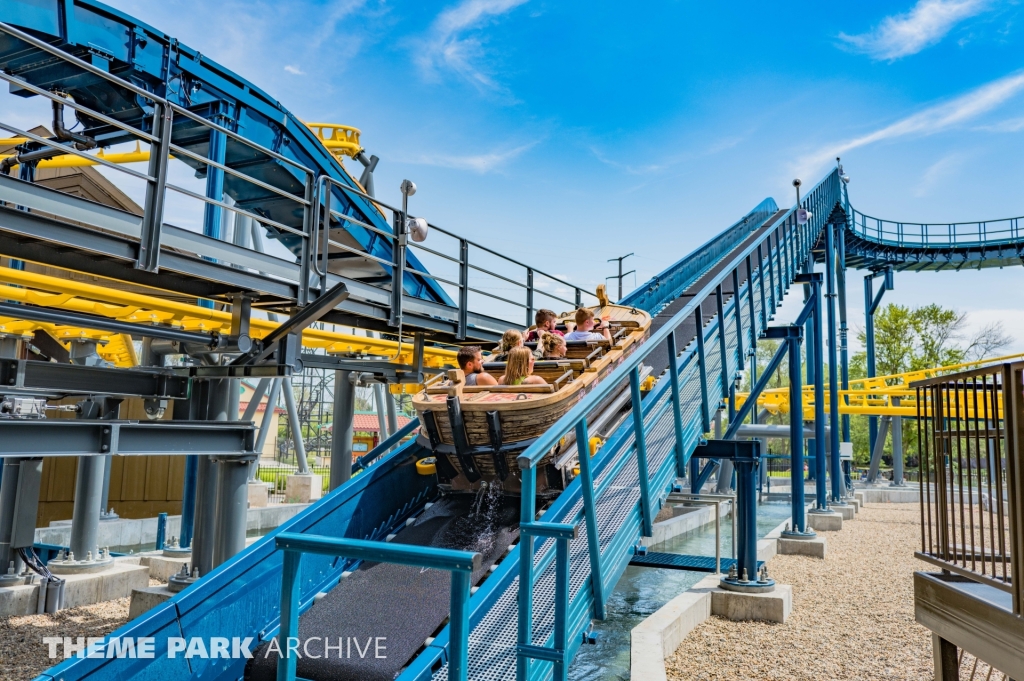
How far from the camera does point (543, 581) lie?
4.33 metres

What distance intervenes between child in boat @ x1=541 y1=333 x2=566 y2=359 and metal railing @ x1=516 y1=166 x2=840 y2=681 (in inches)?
25.7

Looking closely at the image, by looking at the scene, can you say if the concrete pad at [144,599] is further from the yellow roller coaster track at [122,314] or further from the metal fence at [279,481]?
the metal fence at [279,481]

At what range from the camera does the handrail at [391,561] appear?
8.66ft

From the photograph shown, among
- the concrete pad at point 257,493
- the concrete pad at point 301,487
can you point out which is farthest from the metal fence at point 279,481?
the concrete pad at point 257,493

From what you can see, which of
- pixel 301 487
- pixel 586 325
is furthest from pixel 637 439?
pixel 301 487

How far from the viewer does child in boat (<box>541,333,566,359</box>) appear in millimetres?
6821

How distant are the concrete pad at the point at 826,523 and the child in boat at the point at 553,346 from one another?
29.6ft

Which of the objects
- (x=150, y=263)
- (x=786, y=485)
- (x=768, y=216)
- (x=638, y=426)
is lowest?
(x=786, y=485)

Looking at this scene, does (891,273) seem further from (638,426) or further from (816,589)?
(638,426)

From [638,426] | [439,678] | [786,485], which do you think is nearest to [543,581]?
[439,678]

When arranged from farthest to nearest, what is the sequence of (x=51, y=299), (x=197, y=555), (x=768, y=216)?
(x=768, y=216), (x=197, y=555), (x=51, y=299)

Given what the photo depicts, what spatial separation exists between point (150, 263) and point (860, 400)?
22.8m

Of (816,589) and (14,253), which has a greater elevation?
(14,253)

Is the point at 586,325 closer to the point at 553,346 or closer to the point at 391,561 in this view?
the point at 553,346
